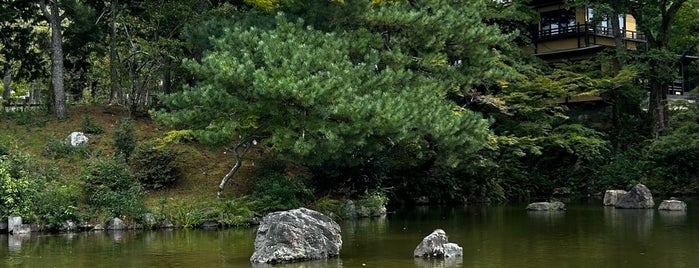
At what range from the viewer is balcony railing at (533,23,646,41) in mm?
39656

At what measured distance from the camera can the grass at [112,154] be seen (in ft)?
78.5

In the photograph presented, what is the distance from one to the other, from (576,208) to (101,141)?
1772 cm

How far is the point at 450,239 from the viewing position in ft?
56.7

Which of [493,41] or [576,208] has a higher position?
[493,41]

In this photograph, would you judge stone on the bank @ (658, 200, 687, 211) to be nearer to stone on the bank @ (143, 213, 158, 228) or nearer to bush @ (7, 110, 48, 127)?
stone on the bank @ (143, 213, 158, 228)

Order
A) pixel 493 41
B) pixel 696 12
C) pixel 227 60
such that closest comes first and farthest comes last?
pixel 227 60, pixel 493 41, pixel 696 12

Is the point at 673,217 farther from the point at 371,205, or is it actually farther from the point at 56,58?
the point at 56,58

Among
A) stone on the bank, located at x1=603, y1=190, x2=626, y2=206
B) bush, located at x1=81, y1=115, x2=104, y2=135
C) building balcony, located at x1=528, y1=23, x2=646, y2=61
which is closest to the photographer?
stone on the bank, located at x1=603, y1=190, x2=626, y2=206

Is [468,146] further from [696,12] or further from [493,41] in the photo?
[696,12]

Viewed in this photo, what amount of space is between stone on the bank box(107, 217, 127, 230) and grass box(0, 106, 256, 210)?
1109 mm

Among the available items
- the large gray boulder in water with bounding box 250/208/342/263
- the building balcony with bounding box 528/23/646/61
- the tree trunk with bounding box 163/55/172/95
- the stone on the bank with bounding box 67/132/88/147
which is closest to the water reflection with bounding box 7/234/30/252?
the large gray boulder in water with bounding box 250/208/342/263

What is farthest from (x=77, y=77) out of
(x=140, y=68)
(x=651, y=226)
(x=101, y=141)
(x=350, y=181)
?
(x=651, y=226)

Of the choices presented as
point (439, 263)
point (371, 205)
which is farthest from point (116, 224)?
point (439, 263)

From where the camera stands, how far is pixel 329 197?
24.9 metres
